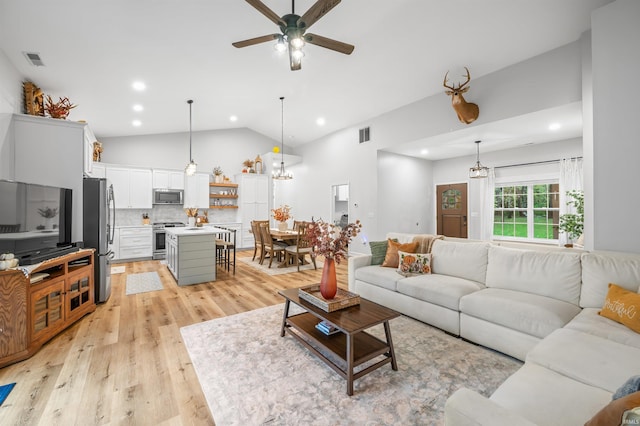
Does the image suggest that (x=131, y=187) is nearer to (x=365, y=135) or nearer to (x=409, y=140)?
(x=365, y=135)

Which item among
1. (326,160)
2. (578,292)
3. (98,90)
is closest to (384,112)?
(326,160)

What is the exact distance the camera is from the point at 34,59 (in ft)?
10.8

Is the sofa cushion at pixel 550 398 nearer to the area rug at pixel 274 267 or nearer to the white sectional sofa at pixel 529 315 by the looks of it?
the white sectional sofa at pixel 529 315

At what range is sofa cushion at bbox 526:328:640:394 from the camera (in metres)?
1.34

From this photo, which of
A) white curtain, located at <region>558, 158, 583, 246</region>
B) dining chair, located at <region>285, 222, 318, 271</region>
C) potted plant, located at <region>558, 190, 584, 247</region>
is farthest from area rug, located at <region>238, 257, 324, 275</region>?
white curtain, located at <region>558, 158, 583, 246</region>

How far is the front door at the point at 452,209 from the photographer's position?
7.19 meters

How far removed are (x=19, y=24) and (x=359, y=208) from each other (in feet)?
20.0

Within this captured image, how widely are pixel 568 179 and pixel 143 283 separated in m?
8.15

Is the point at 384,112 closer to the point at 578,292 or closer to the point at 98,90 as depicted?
the point at 578,292

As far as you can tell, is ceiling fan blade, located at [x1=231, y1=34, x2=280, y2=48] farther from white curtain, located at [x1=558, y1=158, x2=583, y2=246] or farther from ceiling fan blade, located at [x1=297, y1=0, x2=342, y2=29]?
white curtain, located at [x1=558, y1=158, x2=583, y2=246]

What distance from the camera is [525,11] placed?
3314 millimetres

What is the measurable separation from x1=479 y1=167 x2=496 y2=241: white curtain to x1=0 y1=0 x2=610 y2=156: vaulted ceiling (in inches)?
113

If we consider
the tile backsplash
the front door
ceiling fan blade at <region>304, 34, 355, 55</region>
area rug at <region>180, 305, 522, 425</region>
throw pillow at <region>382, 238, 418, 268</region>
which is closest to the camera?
area rug at <region>180, 305, 522, 425</region>

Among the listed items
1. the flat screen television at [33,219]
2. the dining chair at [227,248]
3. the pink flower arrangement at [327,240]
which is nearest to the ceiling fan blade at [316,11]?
the pink flower arrangement at [327,240]
